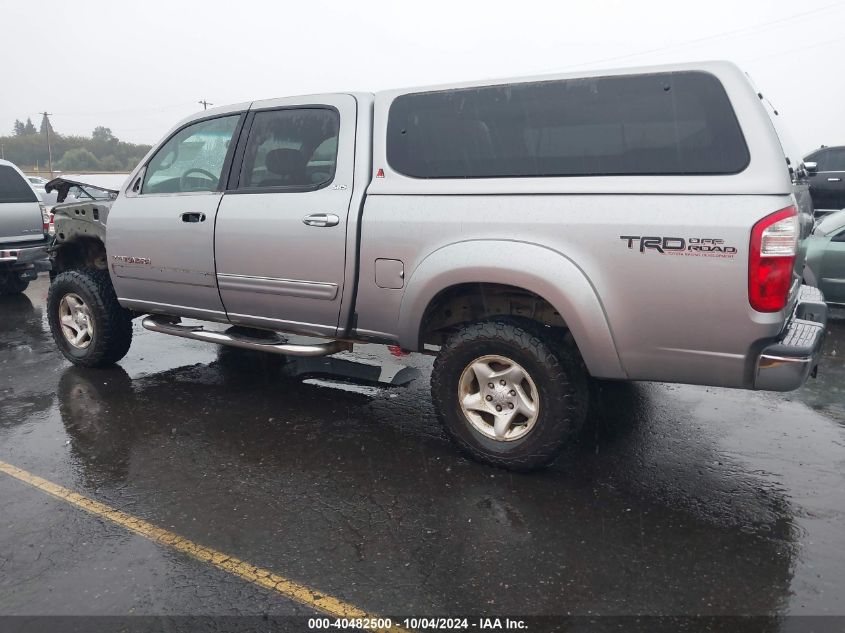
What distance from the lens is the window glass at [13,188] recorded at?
8.52 m

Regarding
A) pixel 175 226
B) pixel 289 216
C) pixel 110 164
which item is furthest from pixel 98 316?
pixel 110 164

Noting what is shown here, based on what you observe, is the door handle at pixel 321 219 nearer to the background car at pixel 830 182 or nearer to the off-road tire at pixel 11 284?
the off-road tire at pixel 11 284

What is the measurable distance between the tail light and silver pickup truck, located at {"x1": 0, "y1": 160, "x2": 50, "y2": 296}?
8.40m

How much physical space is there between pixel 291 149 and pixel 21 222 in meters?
6.15

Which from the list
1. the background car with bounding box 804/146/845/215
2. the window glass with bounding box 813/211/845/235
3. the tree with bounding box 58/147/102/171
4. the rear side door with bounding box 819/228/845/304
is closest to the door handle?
the rear side door with bounding box 819/228/845/304

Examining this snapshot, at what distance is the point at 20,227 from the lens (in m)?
8.47

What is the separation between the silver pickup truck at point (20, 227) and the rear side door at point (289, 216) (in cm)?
546

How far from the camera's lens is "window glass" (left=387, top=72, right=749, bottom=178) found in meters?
2.91

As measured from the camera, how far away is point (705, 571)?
2.61 metres

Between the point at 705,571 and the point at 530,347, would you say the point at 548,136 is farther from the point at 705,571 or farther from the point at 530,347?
the point at 705,571

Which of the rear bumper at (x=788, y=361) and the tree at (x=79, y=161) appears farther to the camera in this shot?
the tree at (x=79, y=161)

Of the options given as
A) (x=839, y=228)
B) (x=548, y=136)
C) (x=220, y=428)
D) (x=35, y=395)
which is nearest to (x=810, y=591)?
(x=548, y=136)

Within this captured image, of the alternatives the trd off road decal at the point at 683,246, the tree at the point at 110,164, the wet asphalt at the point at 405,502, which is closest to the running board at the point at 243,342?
the wet asphalt at the point at 405,502

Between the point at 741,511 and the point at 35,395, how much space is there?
463 cm
